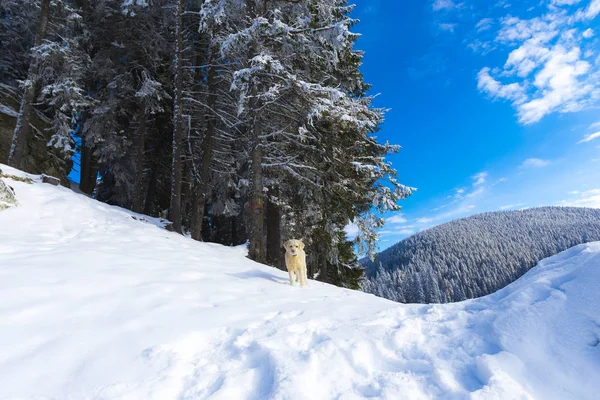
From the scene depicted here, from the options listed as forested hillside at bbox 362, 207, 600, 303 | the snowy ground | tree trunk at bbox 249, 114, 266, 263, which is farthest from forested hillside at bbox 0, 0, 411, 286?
forested hillside at bbox 362, 207, 600, 303

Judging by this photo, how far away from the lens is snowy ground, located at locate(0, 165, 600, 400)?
205cm

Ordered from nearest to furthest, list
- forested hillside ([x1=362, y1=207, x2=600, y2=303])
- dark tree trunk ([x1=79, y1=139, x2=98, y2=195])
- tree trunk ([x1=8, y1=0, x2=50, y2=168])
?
1. tree trunk ([x1=8, y1=0, x2=50, y2=168])
2. dark tree trunk ([x1=79, y1=139, x2=98, y2=195])
3. forested hillside ([x1=362, y1=207, x2=600, y2=303])

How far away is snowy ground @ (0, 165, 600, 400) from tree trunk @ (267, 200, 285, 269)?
7399 millimetres

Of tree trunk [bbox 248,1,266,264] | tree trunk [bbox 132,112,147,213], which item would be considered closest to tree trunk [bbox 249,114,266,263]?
tree trunk [bbox 248,1,266,264]

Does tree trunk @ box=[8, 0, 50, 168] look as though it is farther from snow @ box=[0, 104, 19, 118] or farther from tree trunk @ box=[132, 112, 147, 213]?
snow @ box=[0, 104, 19, 118]

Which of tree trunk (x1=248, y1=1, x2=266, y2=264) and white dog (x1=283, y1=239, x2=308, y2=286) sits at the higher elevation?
tree trunk (x1=248, y1=1, x2=266, y2=264)

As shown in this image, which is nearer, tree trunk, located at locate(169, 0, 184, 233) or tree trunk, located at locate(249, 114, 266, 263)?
tree trunk, located at locate(249, 114, 266, 263)

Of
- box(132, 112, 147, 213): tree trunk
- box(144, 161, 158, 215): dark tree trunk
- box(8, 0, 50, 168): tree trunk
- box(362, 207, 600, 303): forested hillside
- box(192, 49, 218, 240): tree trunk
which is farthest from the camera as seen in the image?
box(362, 207, 600, 303): forested hillside

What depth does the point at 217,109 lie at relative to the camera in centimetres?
1331

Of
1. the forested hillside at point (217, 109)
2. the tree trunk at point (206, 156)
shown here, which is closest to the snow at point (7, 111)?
the forested hillside at point (217, 109)

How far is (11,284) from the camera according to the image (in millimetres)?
3514

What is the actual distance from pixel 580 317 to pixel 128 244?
25.8 ft

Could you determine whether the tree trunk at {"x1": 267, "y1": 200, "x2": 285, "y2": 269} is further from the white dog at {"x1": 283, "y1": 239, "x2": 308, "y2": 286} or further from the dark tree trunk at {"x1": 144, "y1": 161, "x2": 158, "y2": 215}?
the dark tree trunk at {"x1": 144, "y1": 161, "x2": 158, "y2": 215}

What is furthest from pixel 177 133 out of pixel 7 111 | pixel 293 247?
pixel 7 111
